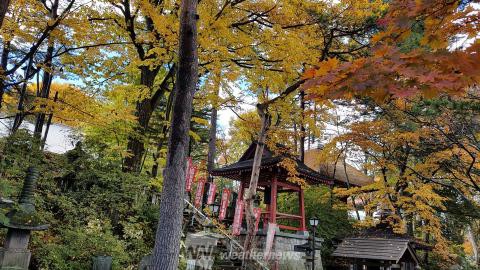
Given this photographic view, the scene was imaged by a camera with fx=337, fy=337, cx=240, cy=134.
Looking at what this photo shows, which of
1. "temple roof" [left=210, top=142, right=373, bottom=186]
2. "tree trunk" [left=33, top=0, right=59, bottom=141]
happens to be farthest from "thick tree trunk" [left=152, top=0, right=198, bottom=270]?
"temple roof" [left=210, top=142, right=373, bottom=186]

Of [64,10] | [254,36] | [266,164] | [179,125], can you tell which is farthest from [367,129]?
[64,10]

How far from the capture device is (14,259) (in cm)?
568

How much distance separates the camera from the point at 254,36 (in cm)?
868

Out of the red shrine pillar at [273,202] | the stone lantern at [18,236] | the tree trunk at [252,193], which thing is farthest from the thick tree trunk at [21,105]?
the red shrine pillar at [273,202]

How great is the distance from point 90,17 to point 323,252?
1329 centimetres

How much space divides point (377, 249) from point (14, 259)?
10167mm

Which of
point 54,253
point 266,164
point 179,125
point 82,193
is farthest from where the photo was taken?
point 266,164

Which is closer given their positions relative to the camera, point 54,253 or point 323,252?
point 54,253

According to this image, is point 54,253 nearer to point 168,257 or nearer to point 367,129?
point 168,257

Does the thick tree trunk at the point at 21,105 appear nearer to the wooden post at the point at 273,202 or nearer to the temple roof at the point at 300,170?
the temple roof at the point at 300,170

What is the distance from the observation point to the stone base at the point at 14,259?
553 cm

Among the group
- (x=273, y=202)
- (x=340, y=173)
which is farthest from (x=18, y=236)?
(x=340, y=173)

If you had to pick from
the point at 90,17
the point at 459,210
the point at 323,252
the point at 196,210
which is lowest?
the point at 323,252

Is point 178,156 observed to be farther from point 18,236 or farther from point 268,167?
point 268,167
